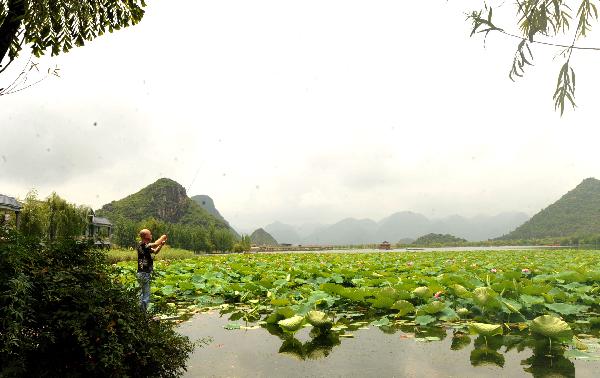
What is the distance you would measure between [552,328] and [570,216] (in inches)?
4652

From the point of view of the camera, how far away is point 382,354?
14.6ft

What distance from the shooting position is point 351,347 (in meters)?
4.71

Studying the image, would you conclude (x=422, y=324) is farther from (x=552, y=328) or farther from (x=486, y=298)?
(x=552, y=328)

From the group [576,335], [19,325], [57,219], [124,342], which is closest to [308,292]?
[576,335]

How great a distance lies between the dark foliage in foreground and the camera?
2.82 m

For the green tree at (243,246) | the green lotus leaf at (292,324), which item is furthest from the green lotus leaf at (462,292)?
the green tree at (243,246)

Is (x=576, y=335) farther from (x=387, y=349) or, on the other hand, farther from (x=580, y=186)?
(x=580, y=186)

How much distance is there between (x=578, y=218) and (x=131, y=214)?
353ft

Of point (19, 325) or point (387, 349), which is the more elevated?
point (19, 325)

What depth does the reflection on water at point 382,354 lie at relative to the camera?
387 centimetres

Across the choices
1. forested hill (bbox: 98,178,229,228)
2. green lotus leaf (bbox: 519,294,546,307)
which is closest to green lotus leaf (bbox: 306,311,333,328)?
green lotus leaf (bbox: 519,294,546,307)

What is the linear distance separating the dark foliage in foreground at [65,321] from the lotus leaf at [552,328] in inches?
147

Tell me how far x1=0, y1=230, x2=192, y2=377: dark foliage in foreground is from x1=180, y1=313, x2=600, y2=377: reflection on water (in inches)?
35.5

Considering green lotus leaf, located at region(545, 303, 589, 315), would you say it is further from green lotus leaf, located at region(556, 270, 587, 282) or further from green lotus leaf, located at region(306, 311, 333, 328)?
green lotus leaf, located at region(306, 311, 333, 328)
